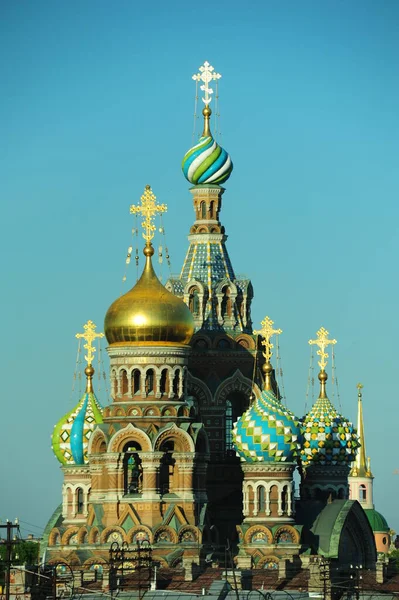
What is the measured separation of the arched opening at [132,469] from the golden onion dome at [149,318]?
100.0 inches

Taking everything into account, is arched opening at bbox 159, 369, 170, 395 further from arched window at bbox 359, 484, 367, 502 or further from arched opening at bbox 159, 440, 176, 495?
arched window at bbox 359, 484, 367, 502

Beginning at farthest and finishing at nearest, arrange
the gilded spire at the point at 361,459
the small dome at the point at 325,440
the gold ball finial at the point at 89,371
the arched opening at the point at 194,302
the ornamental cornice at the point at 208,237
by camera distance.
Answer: the gilded spire at the point at 361,459, the small dome at the point at 325,440, the ornamental cornice at the point at 208,237, the gold ball finial at the point at 89,371, the arched opening at the point at 194,302

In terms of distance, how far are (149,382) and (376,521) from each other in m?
27.5

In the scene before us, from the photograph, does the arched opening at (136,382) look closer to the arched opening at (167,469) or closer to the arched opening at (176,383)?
the arched opening at (176,383)

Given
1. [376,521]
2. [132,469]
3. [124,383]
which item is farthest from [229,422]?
[376,521]

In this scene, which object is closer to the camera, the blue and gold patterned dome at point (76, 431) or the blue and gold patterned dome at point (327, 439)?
the blue and gold patterned dome at point (76, 431)

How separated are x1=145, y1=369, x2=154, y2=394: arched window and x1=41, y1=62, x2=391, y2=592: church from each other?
47mm

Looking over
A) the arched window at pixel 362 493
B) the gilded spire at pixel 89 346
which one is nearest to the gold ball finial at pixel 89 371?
the gilded spire at pixel 89 346

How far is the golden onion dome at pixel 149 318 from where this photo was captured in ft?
216

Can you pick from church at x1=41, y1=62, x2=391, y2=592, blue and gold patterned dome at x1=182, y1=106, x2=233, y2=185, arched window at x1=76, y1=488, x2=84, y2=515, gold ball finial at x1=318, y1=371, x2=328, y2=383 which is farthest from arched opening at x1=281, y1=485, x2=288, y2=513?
blue and gold patterned dome at x1=182, y1=106, x2=233, y2=185

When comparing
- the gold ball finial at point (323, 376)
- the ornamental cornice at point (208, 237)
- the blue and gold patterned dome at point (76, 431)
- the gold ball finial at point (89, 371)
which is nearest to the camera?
→ the blue and gold patterned dome at point (76, 431)

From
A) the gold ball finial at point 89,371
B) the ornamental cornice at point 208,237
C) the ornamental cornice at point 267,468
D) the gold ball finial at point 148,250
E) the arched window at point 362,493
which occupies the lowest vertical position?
the ornamental cornice at point 267,468

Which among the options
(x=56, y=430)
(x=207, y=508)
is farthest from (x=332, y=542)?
(x=56, y=430)

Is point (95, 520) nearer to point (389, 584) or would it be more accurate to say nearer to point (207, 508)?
point (207, 508)
